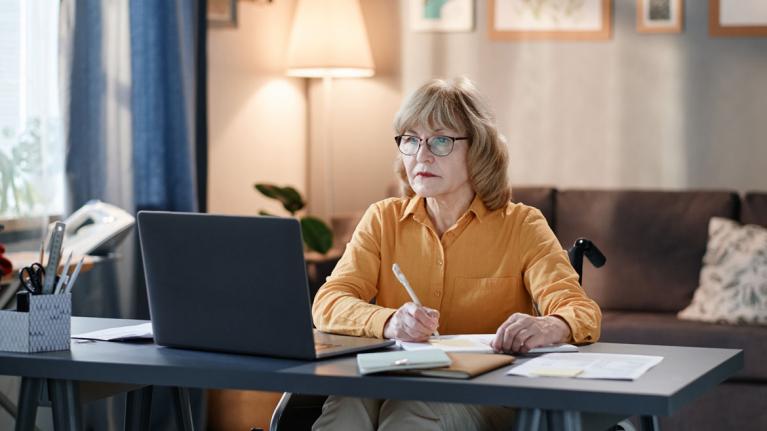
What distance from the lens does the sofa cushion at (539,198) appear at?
4555 millimetres

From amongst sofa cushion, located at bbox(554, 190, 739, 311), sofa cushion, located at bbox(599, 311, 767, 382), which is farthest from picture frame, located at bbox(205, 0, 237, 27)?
sofa cushion, located at bbox(599, 311, 767, 382)

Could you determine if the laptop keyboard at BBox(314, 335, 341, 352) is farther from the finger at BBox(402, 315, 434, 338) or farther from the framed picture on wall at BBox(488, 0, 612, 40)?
the framed picture on wall at BBox(488, 0, 612, 40)

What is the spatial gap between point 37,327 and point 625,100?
11.4 feet

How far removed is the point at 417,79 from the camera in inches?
208

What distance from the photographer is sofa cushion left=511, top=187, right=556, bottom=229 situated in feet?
14.9

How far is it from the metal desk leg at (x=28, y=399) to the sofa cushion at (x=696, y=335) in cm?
237

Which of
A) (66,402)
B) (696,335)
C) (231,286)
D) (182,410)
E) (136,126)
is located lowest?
(696,335)

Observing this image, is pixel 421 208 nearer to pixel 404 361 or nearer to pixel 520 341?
pixel 520 341

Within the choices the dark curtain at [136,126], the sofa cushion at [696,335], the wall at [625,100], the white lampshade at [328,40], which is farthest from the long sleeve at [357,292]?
the wall at [625,100]

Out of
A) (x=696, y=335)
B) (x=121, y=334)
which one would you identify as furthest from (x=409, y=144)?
(x=696, y=335)

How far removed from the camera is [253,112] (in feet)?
16.2

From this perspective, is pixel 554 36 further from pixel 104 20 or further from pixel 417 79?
pixel 104 20

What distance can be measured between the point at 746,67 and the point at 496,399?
140 inches

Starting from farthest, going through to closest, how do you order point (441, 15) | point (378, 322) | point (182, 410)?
point (441, 15), point (182, 410), point (378, 322)
